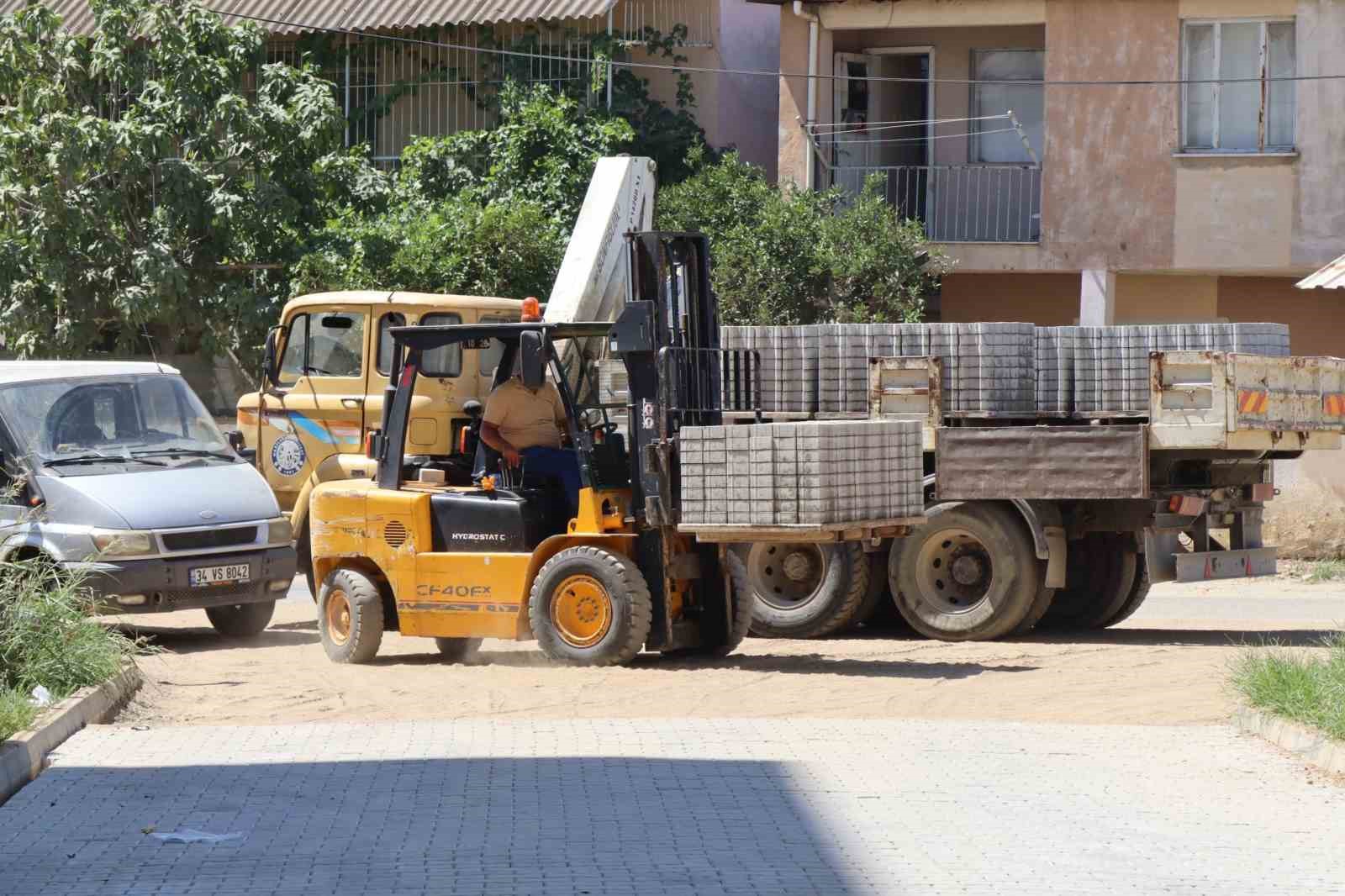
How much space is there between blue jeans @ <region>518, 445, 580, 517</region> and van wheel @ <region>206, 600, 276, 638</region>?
123 inches

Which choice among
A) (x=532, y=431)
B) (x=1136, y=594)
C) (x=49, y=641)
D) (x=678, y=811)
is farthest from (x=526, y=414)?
(x=1136, y=594)

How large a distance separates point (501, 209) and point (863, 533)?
450 inches

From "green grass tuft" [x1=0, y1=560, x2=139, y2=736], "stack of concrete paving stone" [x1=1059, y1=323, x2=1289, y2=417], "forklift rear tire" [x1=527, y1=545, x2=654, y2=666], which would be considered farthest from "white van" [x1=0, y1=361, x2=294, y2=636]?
"stack of concrete paving stone" [x1=1059, y1=323, x2=1289, y2=417]

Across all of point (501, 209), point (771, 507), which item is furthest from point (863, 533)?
point (501, 209)

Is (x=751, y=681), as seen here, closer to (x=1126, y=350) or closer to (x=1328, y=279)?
(x=1126, y=350)

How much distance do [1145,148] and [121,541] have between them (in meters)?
15.0

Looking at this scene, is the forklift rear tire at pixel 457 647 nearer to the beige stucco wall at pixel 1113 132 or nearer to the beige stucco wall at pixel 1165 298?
the beige stucco wall at pixel 1113 132

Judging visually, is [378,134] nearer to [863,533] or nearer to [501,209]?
[501,209]

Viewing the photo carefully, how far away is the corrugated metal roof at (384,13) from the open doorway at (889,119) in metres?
3.58

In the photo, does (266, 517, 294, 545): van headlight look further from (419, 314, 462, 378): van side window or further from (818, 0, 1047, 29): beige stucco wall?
(818, 0, 1047, 29): beige stucco wall

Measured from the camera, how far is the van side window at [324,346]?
1513cm

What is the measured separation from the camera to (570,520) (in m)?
12.3

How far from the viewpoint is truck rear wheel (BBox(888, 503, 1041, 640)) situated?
45.2 ft

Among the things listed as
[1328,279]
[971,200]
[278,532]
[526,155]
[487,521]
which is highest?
[526,155]
